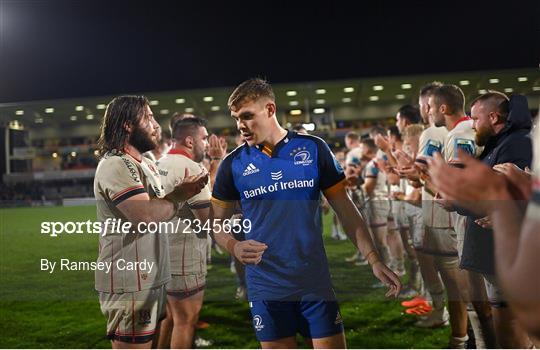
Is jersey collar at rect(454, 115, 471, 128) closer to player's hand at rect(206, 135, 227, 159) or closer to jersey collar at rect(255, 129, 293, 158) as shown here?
jersey collar at rect(255, 129, 293, 158)

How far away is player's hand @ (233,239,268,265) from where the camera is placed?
2523 millimetres

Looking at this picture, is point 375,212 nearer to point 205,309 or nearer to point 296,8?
point 205,309

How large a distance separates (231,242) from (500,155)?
1.24 m

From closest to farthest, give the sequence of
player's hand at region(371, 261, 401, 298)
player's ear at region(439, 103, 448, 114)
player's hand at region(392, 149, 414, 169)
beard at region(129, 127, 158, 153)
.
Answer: player's hand at region(371, 261, 401, 298) < beard at region(129, 127, 158, 153) < player's ear at region(439, 103, 448, 114) < player's hand at region(392, 149, 414, 169)

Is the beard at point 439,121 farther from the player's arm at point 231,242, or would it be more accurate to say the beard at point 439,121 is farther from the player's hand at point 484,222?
the player's arm at point 231,242

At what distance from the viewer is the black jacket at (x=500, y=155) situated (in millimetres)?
2449

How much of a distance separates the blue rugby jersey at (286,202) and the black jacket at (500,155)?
0.70 meters

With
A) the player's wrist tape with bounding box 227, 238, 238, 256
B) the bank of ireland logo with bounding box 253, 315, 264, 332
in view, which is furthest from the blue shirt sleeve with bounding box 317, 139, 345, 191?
the bank of ireland logo with bounding box 253, 315, 264, 332

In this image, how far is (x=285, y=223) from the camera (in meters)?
2.47

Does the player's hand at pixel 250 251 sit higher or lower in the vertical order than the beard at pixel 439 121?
lower

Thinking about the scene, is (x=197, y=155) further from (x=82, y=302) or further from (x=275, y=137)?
(x=82, y=302)

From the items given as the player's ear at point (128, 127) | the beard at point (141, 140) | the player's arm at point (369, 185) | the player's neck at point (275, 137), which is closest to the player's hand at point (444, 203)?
the player's neck at point (275, 137)

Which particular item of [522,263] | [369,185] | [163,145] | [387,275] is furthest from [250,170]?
[369,185]

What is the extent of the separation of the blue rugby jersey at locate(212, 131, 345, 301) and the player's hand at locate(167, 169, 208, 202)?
276 mm
